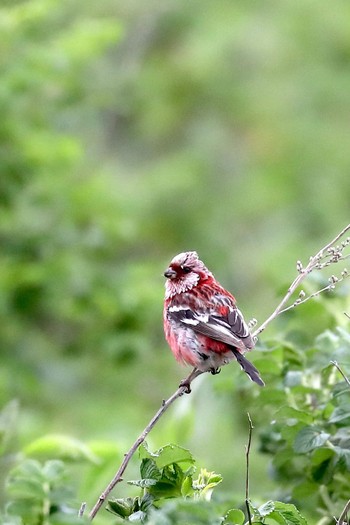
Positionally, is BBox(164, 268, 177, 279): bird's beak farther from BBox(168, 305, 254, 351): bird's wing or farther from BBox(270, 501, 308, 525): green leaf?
BBox(270, 501, 308, 525): green leaf

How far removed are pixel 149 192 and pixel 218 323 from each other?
24.0 feet

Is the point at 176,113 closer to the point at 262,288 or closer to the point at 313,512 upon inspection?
the point at 262,288

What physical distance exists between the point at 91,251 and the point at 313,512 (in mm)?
4214

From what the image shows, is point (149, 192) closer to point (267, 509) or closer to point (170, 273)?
point (170, 273)

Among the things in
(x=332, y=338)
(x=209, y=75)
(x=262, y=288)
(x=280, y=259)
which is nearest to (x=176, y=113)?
(x=209, y=75)

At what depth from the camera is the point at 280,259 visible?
11648 mm

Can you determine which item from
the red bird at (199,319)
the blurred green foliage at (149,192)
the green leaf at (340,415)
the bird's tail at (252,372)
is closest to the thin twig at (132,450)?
the bird's tail at (252,372)

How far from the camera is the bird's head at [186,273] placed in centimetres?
529

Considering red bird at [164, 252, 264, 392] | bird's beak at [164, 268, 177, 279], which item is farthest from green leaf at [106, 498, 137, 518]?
bird's beak at [164, 268, 177, 279]

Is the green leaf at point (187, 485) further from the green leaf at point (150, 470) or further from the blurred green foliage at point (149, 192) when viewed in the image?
the blurred green foliage at point (149, 192)

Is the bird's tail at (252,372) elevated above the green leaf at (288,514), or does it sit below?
above

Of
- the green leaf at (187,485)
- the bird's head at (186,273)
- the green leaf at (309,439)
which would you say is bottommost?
the green leaf at (187,485)

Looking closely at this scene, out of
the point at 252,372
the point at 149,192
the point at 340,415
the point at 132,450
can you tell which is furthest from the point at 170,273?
the point at 149,192

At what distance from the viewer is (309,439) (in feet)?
11.7
